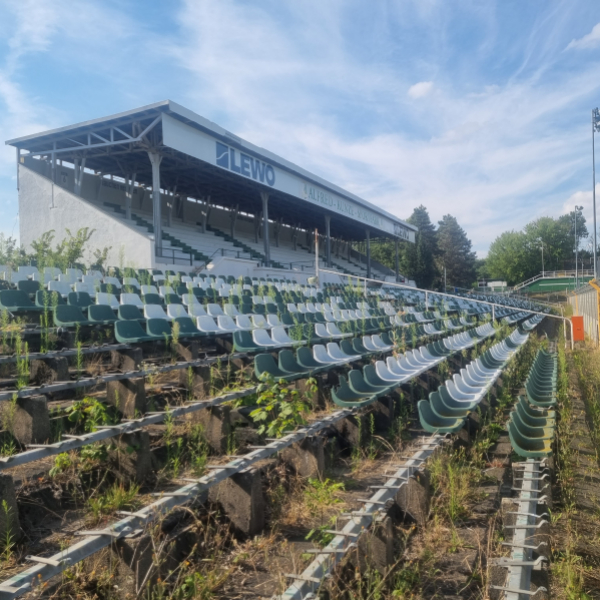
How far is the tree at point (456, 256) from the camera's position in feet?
222

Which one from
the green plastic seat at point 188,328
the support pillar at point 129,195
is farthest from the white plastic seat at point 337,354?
the support pillar at point 129,195

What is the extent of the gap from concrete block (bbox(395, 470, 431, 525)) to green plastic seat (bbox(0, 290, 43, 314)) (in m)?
5.59

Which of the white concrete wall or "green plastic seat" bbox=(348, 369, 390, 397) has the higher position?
the white concrete wall

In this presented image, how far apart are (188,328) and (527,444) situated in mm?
4833

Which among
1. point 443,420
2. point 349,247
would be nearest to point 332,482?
point 443,420

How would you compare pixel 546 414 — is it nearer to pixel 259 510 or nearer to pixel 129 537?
pixel 259 510

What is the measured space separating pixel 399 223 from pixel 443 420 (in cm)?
3648

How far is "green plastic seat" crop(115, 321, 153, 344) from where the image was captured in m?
6.77

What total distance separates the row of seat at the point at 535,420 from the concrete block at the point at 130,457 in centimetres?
321

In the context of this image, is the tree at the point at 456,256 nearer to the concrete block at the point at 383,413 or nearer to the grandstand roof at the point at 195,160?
the grandstand roof at the point at 195,160

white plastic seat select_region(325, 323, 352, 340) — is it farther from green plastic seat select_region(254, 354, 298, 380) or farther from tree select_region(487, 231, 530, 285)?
tree select_region(487, 231, 530, 285)

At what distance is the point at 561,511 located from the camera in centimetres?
444

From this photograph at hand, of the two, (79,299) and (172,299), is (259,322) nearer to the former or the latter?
(172,299)

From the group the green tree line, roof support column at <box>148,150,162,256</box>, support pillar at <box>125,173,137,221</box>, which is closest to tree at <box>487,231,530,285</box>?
the green tree line
